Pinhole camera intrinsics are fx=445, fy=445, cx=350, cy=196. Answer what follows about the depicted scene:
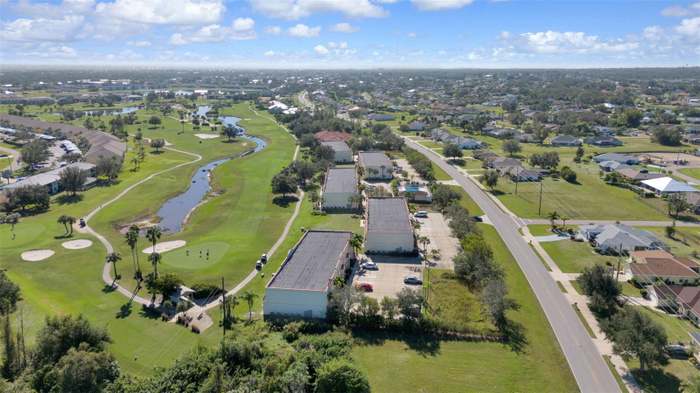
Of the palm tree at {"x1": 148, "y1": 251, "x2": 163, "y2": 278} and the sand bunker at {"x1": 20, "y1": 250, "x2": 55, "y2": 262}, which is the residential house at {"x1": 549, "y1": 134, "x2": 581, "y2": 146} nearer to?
the palm tree at {"x1": 148, "y1": 251, "x2": 163, "y2": 278}

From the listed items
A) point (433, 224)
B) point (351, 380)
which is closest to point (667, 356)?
point (351, 380)

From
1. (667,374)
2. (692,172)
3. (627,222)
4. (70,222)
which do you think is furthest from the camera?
(692,172)

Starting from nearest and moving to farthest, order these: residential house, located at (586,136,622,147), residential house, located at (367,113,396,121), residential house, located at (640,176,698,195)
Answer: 1. residential house, located at (640,176,698,195)
2. residential house, located at (586,136,622,147)
3. residential house, located at (367,113,396,121)

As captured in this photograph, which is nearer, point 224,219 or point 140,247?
point 140,247

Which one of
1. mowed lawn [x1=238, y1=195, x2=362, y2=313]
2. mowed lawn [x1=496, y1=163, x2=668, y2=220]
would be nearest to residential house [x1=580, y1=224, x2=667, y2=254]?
mowed lawn [x1=496, y1=163, x2=668, y2=220]

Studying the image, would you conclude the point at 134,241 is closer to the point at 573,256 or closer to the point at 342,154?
the point at 573,256

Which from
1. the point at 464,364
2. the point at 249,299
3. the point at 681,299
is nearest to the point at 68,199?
the point at 249,299
